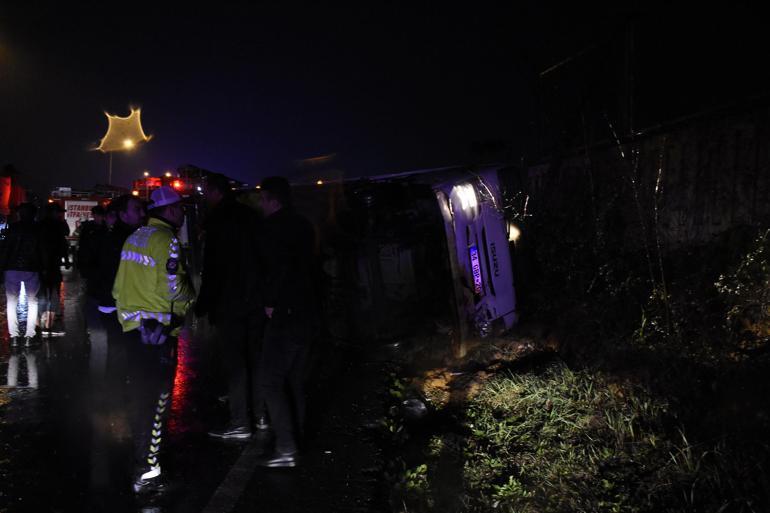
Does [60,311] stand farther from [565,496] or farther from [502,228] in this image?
[565,496]

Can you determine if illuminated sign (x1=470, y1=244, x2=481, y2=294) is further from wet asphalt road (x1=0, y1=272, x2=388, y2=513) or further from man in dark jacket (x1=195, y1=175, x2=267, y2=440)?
man in dark jacket (x1=195, y1=175, x2=267, y2=440)

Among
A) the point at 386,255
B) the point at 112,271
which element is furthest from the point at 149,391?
the point at 386,255

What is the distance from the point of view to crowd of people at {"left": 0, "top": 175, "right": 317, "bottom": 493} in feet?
11.8

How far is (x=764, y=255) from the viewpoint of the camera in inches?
187

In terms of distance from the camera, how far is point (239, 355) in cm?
447

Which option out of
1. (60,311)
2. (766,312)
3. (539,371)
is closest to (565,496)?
(539,371)

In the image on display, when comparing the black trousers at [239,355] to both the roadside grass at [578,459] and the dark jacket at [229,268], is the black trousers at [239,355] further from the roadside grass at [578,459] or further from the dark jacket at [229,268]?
the roadside grass at [578,459]

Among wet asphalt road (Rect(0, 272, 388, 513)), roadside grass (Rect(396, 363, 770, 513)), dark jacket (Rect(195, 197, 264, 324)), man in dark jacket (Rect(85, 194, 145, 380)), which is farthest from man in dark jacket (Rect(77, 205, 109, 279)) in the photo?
roadside grass (Rect(396, 363, 770, 513))

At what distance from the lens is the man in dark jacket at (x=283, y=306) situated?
3.91 meters

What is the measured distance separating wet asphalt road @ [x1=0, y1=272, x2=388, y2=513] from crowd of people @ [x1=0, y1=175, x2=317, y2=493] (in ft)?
0.57

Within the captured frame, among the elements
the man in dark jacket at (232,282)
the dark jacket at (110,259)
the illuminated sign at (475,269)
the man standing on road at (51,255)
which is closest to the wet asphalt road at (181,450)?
the man in dark jacket at (232,282)

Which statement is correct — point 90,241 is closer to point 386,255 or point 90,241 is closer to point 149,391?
point 149,391

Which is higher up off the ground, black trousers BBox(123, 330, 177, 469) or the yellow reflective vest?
the yellow reflective vest

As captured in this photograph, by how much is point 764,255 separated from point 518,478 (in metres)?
3.05
